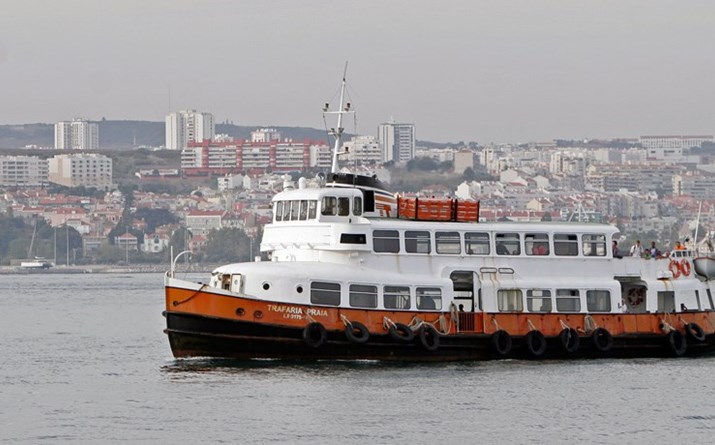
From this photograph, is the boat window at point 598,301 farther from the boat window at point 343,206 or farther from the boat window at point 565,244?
the boat window at point 343,206

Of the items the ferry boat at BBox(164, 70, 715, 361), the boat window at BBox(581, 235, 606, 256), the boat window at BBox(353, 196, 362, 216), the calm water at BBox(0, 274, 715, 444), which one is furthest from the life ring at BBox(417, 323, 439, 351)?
the boat window at BBox(581, 235, 606, 256)

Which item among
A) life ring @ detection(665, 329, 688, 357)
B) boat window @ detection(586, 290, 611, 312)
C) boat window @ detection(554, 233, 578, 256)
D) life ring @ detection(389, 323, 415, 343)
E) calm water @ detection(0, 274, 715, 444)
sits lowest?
calm water @ detection(0, 274, 715, 444)

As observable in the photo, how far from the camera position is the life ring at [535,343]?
149ft

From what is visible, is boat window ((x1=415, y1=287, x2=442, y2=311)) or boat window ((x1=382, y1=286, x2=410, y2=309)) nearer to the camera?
boat window ((x1=382, y1=286, x2=410, y2=309))

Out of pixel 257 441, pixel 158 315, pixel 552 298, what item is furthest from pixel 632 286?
pixel 158 315

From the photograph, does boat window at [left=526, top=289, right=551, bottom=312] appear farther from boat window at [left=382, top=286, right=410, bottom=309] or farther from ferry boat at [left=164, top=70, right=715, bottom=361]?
boat window at [left=382, top=286, right=410, bottom=309]

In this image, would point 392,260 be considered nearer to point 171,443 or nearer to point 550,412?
point 550,412

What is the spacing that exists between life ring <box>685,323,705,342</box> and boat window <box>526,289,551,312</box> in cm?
435

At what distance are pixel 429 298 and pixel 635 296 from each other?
21.9 feet

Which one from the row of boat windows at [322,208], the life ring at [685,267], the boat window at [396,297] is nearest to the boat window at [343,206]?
the row of boat windows at [322,208]

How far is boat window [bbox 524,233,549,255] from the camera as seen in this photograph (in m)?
46.2

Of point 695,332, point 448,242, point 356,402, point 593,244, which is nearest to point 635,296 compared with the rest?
point 695,332

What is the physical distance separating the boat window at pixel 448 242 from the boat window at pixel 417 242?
0.94ft

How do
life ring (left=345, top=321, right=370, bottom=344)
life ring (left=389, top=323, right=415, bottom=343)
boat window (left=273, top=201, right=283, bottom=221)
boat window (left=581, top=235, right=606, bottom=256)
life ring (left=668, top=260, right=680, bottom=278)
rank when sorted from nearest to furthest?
life ring (left=345, top=321, right=370, bottom=344) → life ring (left=389, top=323, right=415, bottom=343) → boat window (left=273, top=201, right=283, bottom=221) → boat window (left=581, top=235, right=606, bottom=256) → life ring (left=668, top=260, right=680, bottom=278)
